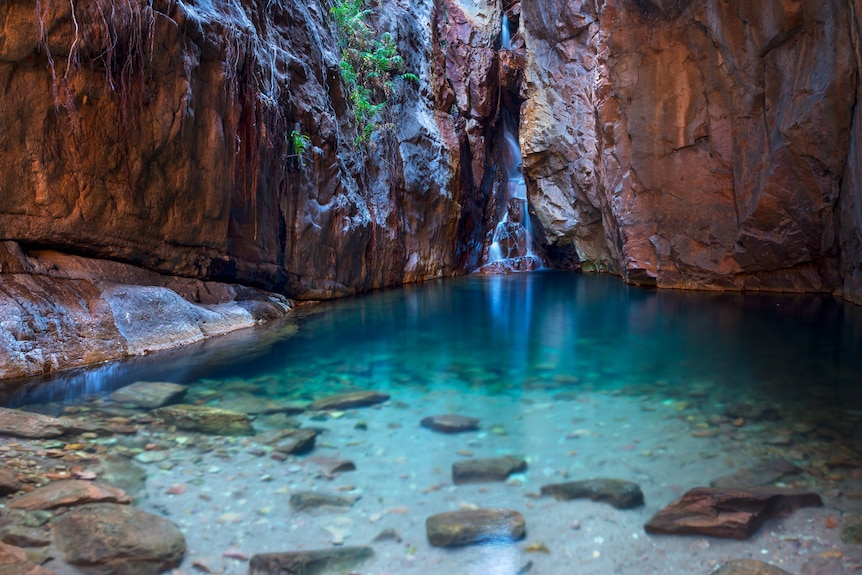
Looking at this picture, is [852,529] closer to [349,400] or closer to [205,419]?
[349,400]

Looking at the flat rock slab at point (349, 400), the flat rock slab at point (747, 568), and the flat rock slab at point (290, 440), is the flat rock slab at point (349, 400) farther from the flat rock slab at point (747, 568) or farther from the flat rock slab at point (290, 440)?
the flat rock slab at point (747, 568)

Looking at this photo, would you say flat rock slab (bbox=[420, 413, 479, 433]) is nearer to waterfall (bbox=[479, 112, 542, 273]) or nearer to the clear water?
the clear water

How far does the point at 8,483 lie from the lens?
246 centimetres

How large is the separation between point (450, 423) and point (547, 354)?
8.90 feet

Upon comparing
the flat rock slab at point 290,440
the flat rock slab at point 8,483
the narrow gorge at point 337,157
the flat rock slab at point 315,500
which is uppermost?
the narrow gorge at point 337,157

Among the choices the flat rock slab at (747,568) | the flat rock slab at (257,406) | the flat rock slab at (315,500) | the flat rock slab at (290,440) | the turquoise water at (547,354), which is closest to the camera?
the flat rock slab at (747,568)

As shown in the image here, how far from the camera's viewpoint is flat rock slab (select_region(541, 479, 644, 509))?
2486 mm

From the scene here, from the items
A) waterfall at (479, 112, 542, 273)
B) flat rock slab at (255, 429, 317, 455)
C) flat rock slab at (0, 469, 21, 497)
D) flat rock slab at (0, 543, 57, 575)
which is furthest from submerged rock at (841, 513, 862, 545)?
waterfall at (479, 112, 542, 273)

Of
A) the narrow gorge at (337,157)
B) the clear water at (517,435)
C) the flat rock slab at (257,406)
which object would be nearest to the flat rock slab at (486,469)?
the clear water at (517,435)

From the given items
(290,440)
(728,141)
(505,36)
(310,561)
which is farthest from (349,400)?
(505,36)

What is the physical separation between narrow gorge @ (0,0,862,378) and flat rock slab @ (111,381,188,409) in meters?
1.16

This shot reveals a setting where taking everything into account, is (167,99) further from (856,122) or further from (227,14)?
(856,122)

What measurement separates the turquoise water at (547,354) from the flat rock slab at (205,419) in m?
0.70

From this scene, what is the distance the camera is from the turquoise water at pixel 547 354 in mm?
4523
